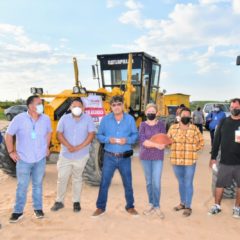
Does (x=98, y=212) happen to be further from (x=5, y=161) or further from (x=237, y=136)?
(x=5, y=161)

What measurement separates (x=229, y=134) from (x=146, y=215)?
5.40 ft

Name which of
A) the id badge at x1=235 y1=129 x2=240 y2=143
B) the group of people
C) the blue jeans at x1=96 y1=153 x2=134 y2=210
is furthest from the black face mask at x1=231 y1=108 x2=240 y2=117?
the blue jeans at x1=96 y1=153 x2=134 y2=210

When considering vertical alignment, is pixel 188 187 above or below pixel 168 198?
above

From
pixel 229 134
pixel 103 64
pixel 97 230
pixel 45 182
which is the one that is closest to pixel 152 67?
pixel 103 64

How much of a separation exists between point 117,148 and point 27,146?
1238 millimetres

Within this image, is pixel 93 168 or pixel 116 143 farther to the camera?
pixel 93 168

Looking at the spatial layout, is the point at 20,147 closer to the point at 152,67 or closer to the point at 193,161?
the point at 193,161

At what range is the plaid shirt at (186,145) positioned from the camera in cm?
524

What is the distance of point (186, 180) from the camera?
5312 millimetres

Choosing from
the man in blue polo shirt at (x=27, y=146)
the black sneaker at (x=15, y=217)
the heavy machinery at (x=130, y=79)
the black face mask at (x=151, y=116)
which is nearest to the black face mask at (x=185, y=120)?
the black face mask at (x=151, y=116)

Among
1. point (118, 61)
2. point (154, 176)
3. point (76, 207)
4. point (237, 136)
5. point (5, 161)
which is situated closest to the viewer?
point (237, 136)

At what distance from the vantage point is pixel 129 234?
181 inches

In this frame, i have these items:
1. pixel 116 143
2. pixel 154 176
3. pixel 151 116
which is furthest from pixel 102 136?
pixel 154 176

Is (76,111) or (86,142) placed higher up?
(76,111)
